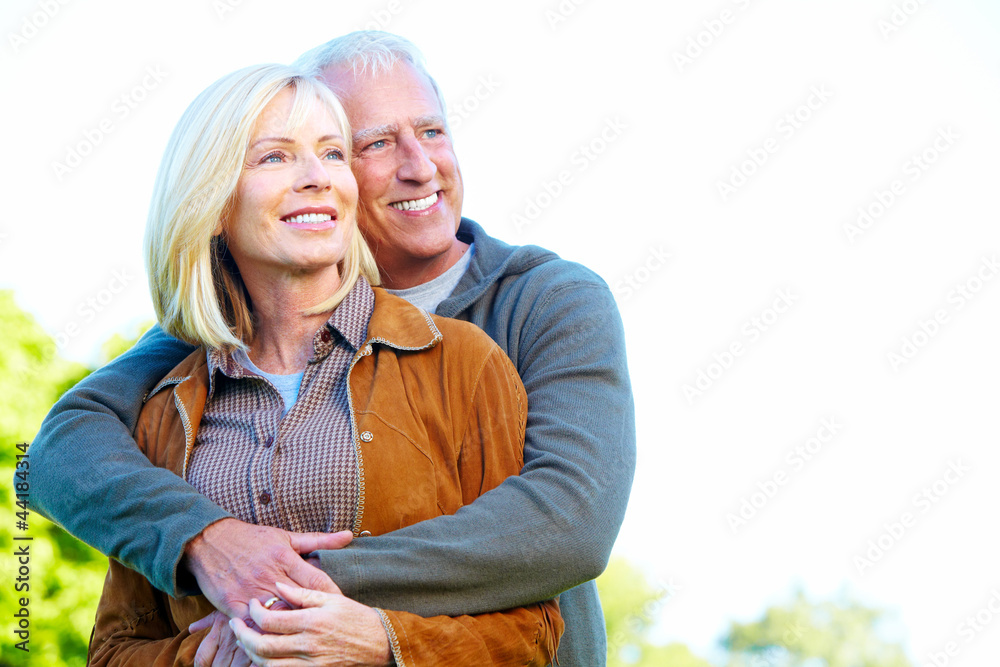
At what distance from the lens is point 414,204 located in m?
3.31

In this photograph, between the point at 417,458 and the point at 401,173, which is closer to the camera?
the point at 417,458

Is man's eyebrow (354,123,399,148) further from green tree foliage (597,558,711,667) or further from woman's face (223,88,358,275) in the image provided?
green tree foliage (597,558,711,667)

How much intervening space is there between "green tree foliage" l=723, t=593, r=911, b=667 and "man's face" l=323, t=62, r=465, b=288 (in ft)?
52.3

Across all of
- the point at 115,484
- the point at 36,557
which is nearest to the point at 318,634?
the point at 115,484

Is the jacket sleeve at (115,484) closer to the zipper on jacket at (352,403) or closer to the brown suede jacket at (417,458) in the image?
the brown suede jacket at (417,458)

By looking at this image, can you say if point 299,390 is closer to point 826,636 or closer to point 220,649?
point 220,649

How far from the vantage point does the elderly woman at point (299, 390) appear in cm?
217

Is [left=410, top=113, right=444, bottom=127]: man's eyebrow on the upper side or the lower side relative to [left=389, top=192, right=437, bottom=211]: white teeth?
upper

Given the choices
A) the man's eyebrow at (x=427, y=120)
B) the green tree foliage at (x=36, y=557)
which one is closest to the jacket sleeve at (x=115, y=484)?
the man's eyebrow at (x=427, y=120)

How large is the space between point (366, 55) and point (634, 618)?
13.5 metres

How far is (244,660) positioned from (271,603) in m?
0.15

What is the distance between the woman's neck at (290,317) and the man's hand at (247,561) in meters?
0.54

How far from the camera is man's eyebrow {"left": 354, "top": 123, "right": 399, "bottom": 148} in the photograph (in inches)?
130

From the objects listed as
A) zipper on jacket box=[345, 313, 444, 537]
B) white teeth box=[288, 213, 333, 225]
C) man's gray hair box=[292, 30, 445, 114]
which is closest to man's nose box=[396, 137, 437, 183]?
man's gray hair box=[292, 30, 445, 114]
